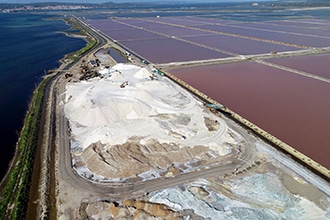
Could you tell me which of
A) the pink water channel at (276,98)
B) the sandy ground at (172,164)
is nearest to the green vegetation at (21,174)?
the sandy ground at (172,164)

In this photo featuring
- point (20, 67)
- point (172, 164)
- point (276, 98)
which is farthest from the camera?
point (20, 67)

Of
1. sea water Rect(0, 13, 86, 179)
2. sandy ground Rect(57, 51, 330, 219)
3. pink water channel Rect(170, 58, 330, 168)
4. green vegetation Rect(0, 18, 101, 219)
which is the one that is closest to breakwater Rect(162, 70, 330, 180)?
pink water channel Rect(170, 58, 330, 168)

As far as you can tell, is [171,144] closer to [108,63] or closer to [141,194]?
[141,194]

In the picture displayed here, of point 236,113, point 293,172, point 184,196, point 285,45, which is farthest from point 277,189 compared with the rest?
point 285,45

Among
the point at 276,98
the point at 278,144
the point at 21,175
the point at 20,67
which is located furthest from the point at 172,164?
the point at 20,67

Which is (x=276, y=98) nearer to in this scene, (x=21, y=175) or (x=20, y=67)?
(x=21, y=175)

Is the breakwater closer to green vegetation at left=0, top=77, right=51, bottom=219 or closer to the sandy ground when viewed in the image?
the sandy ground
